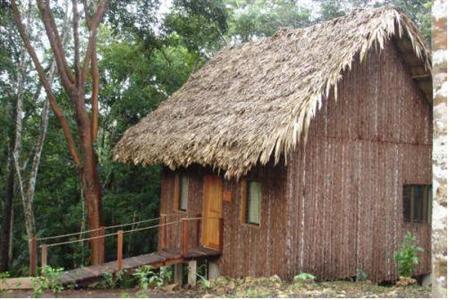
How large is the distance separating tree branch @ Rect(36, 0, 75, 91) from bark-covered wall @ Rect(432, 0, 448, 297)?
357 inches

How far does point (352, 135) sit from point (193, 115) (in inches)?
146

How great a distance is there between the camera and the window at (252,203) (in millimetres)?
9961

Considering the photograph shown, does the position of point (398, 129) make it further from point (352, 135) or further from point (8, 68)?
point (8, 68)

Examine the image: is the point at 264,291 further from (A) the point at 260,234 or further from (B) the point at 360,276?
(B) the point at 360,276

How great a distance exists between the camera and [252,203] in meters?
10.1

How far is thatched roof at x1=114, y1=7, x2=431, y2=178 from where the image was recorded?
8641mm

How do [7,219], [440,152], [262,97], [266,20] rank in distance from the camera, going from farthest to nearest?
[266,20] < [7,219] < [262,97] < [440,152]

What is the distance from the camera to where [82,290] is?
992 cm

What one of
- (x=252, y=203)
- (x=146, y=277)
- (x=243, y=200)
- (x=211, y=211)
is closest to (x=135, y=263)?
(x=146, y=277)

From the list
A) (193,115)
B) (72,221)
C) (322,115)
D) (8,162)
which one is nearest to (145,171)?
(72,221)

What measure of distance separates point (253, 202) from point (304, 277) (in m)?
2.10

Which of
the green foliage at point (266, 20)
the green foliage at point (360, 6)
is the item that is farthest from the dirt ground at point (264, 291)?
the green foliage at point (360, 6)

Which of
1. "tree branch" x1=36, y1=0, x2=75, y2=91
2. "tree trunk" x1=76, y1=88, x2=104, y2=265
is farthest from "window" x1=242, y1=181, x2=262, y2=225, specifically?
"tree branch" x1=36, y1=0, x2=75, y2=91

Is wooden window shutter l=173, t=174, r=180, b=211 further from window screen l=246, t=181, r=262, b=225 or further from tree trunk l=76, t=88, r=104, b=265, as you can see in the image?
window screen l=246, t=181, r=262, b=225
